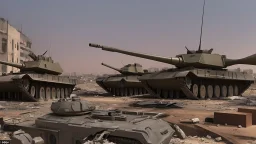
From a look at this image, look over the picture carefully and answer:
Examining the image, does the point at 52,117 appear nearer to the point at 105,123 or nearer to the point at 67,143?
the point at 67,143

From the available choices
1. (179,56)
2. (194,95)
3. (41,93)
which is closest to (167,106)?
(194,95)

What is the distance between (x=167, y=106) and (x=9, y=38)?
131 ft

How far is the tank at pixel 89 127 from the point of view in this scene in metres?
5.45

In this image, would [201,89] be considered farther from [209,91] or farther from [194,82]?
[209,91]

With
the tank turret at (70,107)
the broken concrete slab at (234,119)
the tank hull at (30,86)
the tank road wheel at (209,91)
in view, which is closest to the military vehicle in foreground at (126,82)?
the tank hull at (30,86)

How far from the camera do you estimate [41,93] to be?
22.7m

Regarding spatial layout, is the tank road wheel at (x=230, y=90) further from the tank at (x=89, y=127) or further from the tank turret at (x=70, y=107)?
the tank turret at (x=70, y=107)

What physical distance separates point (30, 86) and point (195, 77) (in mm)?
12089

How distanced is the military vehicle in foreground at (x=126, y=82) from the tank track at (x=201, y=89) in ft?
19.7

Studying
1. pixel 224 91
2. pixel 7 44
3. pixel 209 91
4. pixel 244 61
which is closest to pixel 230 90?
pixel 224 91

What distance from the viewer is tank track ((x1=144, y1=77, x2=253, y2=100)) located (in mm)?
20347

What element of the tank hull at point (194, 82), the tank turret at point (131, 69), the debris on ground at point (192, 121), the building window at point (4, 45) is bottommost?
the debris on ground at point (192, 121)

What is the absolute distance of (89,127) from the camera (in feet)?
19.2

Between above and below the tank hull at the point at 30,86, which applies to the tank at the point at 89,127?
below
